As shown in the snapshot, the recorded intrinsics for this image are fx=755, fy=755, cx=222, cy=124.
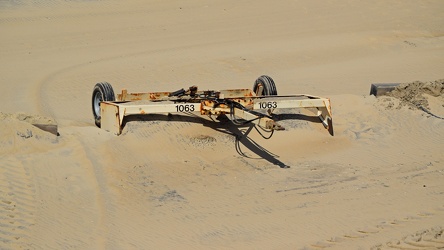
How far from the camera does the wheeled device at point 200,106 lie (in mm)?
11055

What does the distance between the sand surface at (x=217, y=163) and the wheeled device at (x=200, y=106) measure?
0.27 meters

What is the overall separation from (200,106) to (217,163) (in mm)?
887

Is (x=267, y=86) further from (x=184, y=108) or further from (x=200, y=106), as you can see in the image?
(x=184, y=108)

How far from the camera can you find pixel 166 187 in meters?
9.96

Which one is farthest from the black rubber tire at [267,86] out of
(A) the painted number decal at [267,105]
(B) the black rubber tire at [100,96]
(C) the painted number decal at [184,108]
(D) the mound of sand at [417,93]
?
(B) the black rubber tire at [100,96]

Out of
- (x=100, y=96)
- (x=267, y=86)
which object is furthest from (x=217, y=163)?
(x=267, y=86)

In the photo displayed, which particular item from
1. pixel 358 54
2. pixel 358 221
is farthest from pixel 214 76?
pixel 358 221

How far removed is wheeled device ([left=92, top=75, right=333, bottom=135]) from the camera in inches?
435

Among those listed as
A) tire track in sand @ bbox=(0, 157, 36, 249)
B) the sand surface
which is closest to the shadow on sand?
the sand surface

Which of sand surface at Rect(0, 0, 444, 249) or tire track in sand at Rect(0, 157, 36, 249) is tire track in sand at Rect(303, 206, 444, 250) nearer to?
sand surface at Rect(0, 0, 444, 249)

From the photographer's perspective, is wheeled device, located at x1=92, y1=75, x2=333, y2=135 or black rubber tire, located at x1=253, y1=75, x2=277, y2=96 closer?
wheeled device, located at x1=92, y1=75, x2=333, y2=135

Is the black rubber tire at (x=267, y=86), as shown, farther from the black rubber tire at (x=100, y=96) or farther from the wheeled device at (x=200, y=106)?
the black rubber tire at (x=100, y=96)

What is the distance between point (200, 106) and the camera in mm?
11195

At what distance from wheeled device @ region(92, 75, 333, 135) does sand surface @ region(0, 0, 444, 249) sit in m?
→ 0.27
